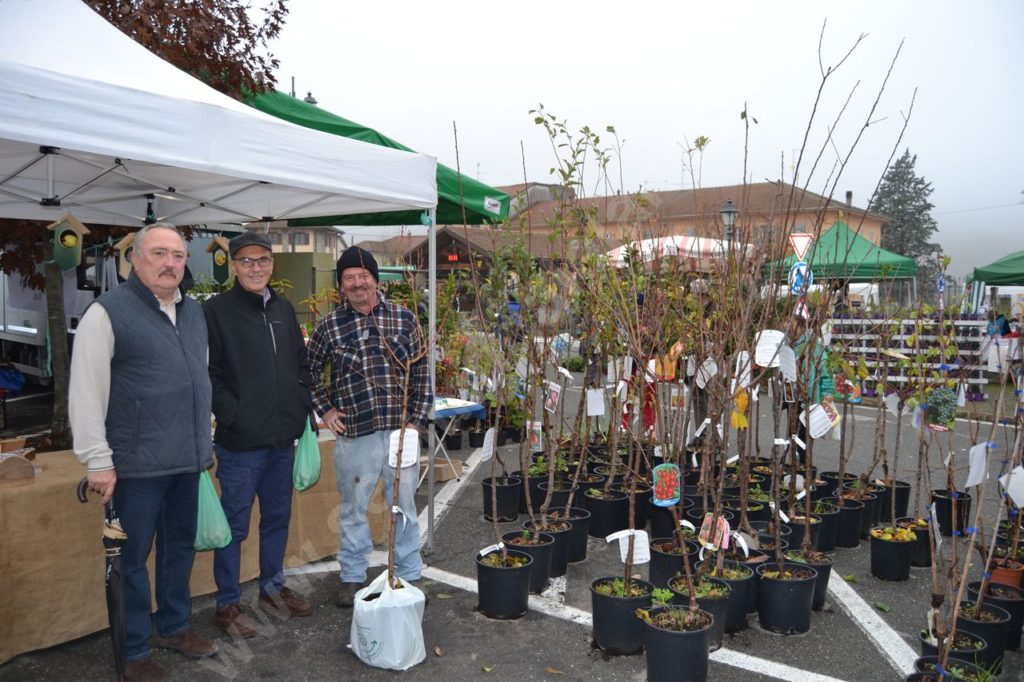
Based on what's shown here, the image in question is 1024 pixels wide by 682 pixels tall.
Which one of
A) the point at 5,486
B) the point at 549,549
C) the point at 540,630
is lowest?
the point at 540,630

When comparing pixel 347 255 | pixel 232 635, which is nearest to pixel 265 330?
pixel 347 255

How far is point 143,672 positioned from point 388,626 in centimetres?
95

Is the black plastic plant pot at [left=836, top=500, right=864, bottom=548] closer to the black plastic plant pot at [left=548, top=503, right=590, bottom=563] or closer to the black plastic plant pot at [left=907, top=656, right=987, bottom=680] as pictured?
the black plastic plant pot at [left=548, top=503, right=590, bottom=563]

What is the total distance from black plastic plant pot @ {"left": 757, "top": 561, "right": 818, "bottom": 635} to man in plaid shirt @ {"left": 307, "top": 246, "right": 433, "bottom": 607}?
5.80 ft

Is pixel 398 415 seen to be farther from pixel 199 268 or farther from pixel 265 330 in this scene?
pixel 199 268

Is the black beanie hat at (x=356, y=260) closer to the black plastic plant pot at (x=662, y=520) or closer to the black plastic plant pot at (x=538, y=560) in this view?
the black plastic plant pot at (x=538, y=560)

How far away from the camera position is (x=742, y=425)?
3.26 metres

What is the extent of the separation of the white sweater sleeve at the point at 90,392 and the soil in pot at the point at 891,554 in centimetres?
393

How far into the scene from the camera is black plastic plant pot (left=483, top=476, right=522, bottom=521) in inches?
206

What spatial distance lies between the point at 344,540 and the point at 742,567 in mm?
1971

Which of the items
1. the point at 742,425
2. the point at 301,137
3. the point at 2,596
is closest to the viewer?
the point at 2,596

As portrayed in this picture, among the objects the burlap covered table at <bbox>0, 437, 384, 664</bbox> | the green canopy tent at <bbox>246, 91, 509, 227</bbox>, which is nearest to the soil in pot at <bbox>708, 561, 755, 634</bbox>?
the burlap covered table at <bbox>0, 437, 384, 664</bbox>

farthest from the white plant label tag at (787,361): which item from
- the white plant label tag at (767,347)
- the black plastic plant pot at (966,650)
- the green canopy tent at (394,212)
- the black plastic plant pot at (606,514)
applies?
the green canopy tent at (394,212)

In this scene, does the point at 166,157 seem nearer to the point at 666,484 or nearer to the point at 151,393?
the point at 151,393
